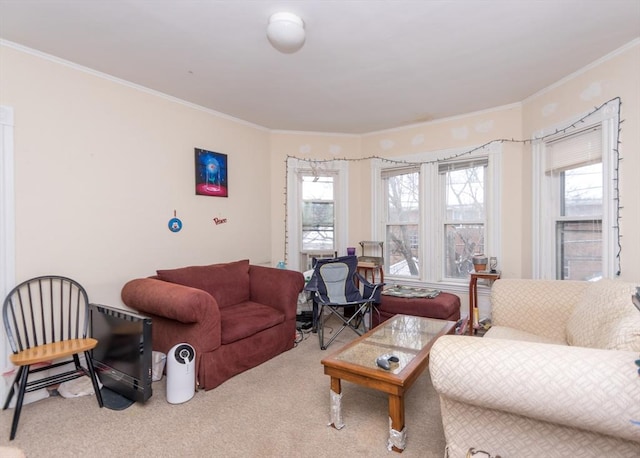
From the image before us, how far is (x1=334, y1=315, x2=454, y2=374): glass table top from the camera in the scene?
6.55ft

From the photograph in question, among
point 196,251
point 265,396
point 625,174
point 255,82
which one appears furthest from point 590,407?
point 196,251

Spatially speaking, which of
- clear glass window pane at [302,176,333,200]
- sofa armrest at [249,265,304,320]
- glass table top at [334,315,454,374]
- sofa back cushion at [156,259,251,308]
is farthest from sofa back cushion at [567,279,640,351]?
clear glass window pane at [302,176,333,200]

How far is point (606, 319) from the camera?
5.48 feet

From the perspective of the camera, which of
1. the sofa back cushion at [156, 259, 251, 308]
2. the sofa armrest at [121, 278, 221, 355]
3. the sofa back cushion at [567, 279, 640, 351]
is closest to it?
the sofa back cushion at [567, 279, 640, 351]

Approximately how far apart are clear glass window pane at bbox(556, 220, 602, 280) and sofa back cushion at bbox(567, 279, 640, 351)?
34.4 inches

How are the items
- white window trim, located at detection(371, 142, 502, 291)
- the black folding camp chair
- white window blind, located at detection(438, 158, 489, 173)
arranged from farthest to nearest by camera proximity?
white window blind, located at detection(438, 158, 489, 173) → white window trim, located at detection(371, 142, 502, 291) → the black folding camp chair

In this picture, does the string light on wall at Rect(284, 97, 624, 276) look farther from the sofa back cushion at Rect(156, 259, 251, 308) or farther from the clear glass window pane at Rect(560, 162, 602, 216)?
the sofa back cushion at Rect(156, 259, 251, 308)

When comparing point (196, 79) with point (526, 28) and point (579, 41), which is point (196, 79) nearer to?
point (526, 28)

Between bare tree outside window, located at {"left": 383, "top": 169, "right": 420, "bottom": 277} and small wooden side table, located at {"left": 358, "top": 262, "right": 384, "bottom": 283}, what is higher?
bare tree outside window, located at {"left": 383, "top": 169, "right": 420, "bottom": 277}

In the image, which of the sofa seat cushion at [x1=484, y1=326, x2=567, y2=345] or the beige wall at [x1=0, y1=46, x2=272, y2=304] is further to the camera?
the beige wall at [x1=0, y1=46, x2=272, y2=304]

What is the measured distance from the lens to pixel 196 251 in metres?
3.48

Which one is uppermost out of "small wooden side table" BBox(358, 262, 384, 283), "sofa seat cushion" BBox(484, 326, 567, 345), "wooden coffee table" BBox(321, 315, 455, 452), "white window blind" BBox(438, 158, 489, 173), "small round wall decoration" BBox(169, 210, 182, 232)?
"white window blind" BBox(438, 158, 489, 173)

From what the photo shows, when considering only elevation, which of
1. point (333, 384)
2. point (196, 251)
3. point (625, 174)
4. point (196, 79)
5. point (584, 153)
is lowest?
point (333, 384)

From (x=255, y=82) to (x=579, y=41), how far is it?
8.42 feet
